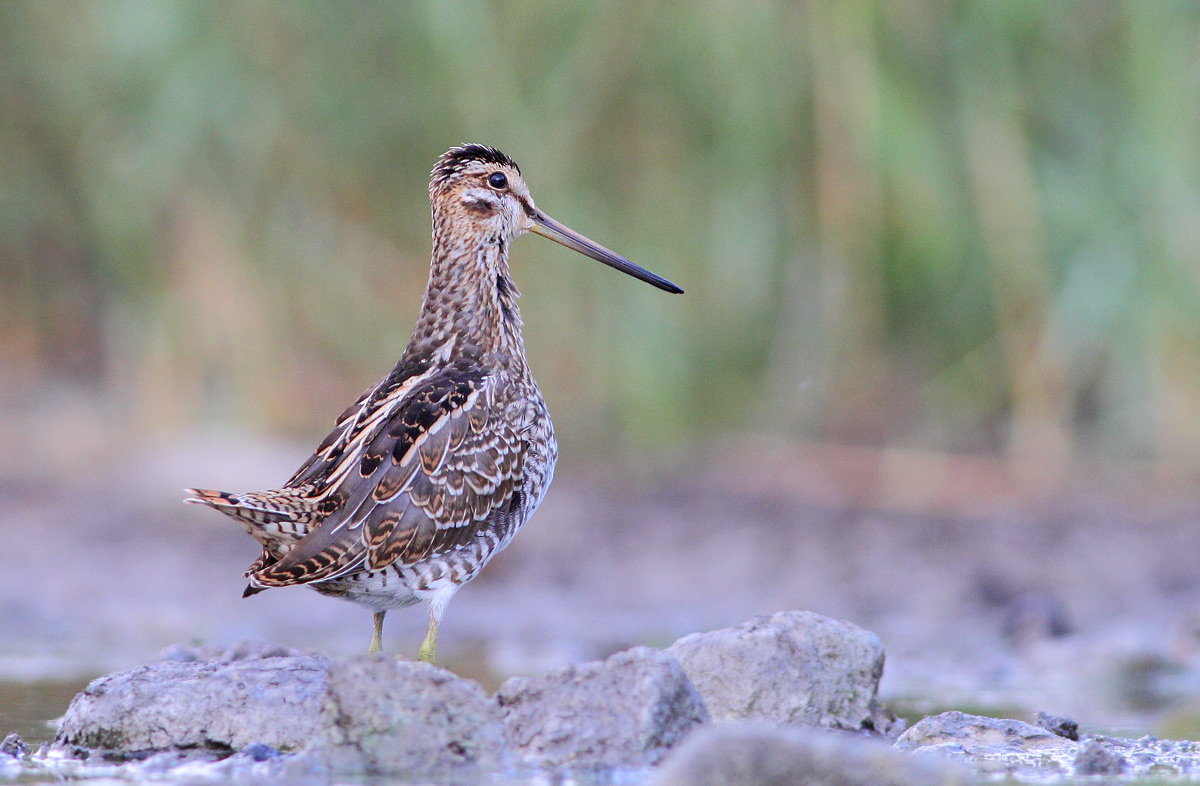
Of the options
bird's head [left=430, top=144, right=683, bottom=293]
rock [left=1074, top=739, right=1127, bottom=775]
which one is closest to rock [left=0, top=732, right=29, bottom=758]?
bird's head [left=430, top=144, right=683, bottom=293]

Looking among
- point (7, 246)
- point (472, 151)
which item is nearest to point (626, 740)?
point (472, 151)

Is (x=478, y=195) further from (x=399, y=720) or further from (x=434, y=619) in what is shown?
(x=399, y=720)

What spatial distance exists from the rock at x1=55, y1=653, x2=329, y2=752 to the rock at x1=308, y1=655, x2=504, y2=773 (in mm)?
262

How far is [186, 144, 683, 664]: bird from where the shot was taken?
516cm

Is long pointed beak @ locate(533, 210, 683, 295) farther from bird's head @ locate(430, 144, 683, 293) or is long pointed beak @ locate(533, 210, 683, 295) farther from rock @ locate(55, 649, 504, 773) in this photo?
rock @ locate(55, 649, 504, 773)

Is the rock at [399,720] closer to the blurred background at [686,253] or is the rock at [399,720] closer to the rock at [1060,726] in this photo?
the rock at [1060,726]

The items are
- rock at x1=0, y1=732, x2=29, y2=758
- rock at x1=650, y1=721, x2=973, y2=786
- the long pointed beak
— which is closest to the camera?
rock at x1=650, y1=721, x2=973, y2=786

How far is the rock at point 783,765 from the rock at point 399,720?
33.1 inches

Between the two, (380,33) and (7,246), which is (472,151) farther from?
(7,246)

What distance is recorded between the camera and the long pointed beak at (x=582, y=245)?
21.0 ft

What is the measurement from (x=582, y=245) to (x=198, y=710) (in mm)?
2504

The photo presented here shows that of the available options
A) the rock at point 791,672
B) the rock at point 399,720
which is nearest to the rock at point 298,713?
the rock at point 399,720

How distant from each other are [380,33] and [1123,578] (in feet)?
16.2

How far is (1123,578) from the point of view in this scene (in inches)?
343
